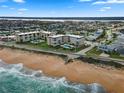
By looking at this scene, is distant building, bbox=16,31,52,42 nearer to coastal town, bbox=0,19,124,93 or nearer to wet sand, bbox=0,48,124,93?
coastal town, bbox=0,19,124,93

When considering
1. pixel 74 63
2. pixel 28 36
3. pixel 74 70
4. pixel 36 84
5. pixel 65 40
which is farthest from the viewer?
pixel 28 36

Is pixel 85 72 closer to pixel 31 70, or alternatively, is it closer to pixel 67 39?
pixel 31 70

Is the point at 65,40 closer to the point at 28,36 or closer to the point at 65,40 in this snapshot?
the point at 65,40

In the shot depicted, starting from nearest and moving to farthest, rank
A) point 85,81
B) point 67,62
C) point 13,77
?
point 85,81, point 13,77, point 67,62

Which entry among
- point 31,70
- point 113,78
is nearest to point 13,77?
point 31,70

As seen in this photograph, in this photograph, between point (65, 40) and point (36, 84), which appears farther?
point (65, 40)

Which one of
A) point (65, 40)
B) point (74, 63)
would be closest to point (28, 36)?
point (65, 40)

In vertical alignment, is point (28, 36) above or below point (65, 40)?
above
